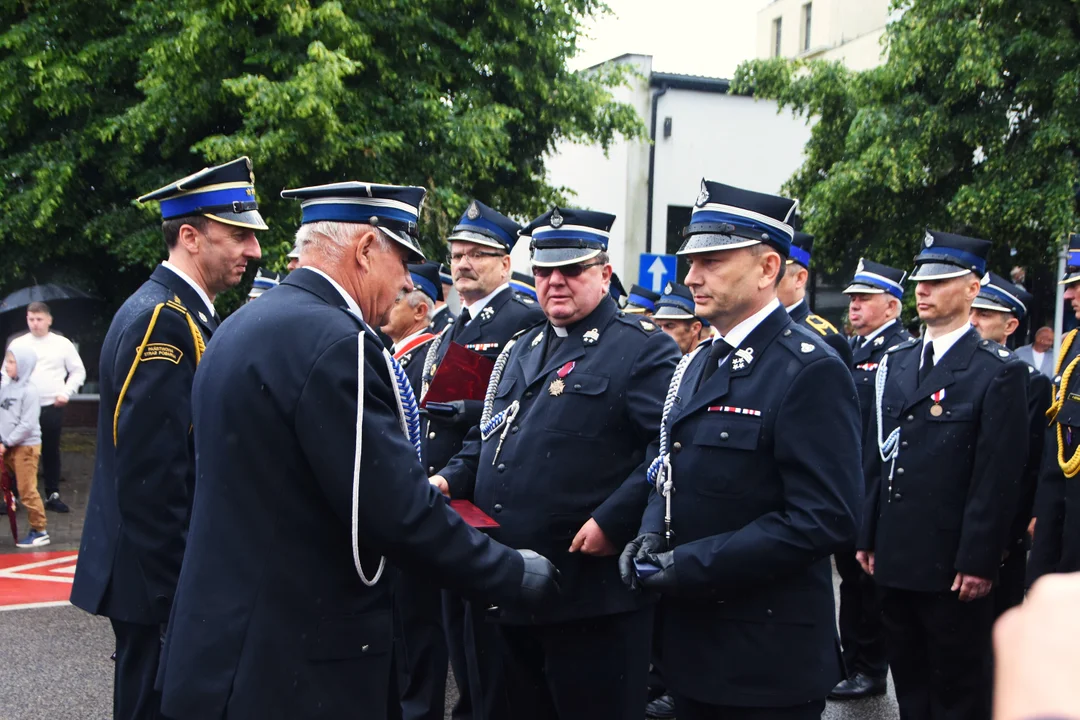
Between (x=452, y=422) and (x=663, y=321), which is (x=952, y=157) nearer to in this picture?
(x=663, y=321)

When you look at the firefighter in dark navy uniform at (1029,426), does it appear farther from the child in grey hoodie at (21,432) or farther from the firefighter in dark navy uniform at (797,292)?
the child in grey hoodie at (21,432)

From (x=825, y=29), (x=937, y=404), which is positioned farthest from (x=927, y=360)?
(x=825, y=29)

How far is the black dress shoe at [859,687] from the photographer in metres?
5.77

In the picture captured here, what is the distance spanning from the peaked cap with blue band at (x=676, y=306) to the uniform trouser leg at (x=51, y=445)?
6.55 meters

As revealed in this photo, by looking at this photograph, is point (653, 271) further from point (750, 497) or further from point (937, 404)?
point (750, 497)

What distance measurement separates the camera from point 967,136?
505 inches

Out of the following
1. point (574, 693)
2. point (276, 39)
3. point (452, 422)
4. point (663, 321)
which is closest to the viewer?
point (574, 693)

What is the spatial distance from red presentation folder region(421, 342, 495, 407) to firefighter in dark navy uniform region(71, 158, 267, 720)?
135 centimetres

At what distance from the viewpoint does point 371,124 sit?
473 inches

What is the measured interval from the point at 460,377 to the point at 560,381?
1.11 metres

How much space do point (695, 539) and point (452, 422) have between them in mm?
1966

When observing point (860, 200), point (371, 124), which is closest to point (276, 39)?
point (371, 124)

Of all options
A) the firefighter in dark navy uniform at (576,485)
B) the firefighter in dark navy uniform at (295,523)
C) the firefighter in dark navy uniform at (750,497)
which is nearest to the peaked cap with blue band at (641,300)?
the firefighter in dark navy uniform at (576,485)

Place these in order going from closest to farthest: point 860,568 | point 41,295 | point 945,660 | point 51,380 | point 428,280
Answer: point 945,660 → point 860,568 → point 428,280 → point 51,380 → point 41,295
